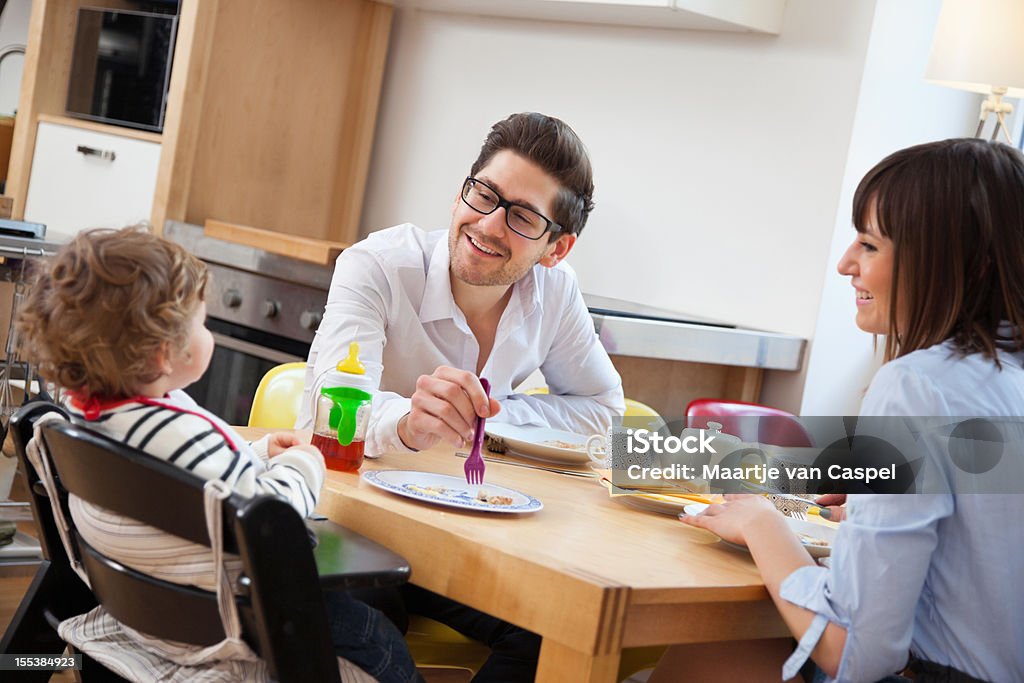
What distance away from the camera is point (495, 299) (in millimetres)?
2020

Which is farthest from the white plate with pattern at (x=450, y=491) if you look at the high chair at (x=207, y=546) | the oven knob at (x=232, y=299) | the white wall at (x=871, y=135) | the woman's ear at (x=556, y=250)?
the oven knob at (x=232, y=299)

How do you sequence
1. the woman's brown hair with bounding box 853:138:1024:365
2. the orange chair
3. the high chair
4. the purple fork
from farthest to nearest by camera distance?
the orange chair
the purple fork
the woman's brown hair with bounding box 853:138:1024:365
the high chair

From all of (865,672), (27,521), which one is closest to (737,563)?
(865,672)

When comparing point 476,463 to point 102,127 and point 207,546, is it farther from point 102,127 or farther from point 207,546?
point 102,127

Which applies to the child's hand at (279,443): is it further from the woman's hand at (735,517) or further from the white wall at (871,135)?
the white wall at (871,135)

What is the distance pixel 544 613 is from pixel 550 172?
961 mm

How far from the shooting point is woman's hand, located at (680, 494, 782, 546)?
1218mm

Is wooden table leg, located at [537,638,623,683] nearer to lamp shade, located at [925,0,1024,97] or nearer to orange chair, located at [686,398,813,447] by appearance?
orange chair, located at [686,398,813,447]

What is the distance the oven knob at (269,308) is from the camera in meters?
2.86

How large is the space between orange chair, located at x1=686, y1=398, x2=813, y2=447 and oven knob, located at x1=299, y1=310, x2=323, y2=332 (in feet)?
2.91

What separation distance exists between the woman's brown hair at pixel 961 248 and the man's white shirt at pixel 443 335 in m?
0.72

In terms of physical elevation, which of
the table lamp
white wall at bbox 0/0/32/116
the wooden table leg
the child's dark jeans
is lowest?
the child's dark jeans

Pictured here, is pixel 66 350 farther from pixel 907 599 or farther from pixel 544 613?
pixel 907 599

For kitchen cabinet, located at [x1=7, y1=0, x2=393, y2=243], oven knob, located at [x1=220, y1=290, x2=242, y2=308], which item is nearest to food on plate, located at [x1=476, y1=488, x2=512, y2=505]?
oven knob, located at [x1=220, y1=290, x2=242, y2=308]
